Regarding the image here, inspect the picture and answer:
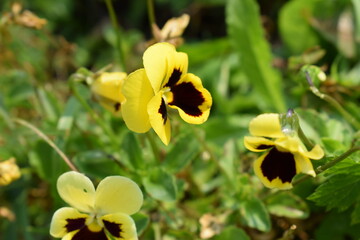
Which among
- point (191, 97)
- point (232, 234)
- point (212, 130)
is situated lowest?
point (212, 130)

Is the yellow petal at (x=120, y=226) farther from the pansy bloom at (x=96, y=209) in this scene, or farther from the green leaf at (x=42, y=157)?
the green leaf at (x=42, y=157)

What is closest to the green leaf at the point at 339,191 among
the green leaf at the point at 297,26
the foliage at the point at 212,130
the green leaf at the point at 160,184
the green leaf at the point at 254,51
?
the foliage at the point at 212,130

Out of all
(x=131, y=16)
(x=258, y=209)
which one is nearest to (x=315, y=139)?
(x=258, y=209)

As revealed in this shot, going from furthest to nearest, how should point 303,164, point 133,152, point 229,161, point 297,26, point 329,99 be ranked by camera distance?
point 297,26, point 229,161, point 133,152, point 329,99, point 303,164

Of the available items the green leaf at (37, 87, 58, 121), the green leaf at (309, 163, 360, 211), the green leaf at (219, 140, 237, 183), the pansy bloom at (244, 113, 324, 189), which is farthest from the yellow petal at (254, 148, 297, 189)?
the green leaf at (37, 87, 58, 121)

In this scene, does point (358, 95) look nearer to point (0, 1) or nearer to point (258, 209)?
point (258, 209)

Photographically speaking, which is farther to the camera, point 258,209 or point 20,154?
point 20,154

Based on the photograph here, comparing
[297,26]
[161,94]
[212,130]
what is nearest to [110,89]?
[161,94]

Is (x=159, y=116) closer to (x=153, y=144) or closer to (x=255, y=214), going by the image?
(x=153, y=144)
